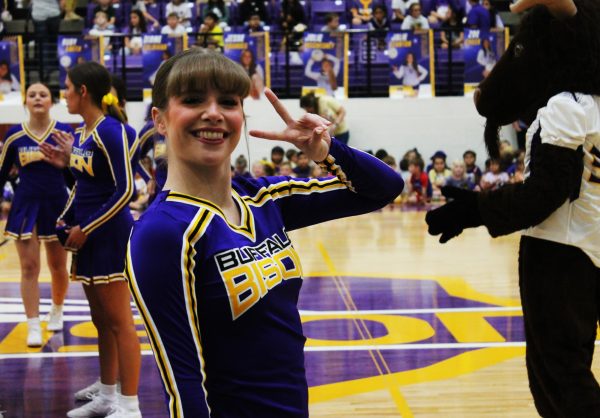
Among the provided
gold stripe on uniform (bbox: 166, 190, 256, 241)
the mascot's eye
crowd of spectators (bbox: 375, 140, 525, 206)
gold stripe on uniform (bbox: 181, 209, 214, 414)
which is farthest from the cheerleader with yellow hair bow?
crowd of spectators (bbox: 375, 140, 525, 206)

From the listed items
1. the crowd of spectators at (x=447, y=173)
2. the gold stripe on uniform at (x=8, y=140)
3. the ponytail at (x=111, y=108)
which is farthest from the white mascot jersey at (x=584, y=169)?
the crowd of spectators at (x=447, y=173)

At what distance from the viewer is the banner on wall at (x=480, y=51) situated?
14.7 m

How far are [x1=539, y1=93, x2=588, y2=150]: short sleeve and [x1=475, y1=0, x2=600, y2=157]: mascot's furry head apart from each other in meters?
0.10

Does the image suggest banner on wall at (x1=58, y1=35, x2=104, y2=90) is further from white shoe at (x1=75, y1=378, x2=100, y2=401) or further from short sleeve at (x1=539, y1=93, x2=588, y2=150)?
short sleeve at (x1=539, y1=93, x2=588, y2=150)

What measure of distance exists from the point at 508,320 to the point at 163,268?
4598 millimetres

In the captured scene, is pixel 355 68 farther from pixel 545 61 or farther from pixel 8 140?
pixel 545 61

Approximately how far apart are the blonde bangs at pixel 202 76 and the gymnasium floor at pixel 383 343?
266 centimetres

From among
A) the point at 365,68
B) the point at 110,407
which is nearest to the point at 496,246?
the point at 110,407

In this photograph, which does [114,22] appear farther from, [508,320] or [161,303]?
[161,303]

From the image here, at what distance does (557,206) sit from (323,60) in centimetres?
1233

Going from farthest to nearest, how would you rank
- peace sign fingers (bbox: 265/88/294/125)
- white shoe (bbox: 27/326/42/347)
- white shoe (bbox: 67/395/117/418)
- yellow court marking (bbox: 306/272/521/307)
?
yellow court marking (bbox: 306/272/521/307) < white shoe (bbox: 27/326/42/347) < white shoe (bbox: 67/395/117/418) < peace sign fingers (bbox: 265/88/294/125)

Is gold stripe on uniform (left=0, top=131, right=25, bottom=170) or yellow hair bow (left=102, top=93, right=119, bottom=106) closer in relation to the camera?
yellow hair bow (left=102, top=93, right=119, bottom=106)

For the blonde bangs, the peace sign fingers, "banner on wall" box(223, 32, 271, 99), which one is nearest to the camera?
the blonde bangs

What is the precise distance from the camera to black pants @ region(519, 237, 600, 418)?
283 centimetres
